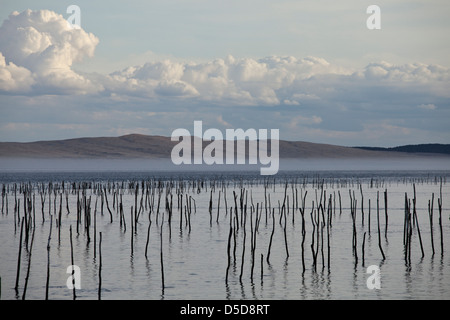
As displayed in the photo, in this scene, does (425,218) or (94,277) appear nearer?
(94,277)

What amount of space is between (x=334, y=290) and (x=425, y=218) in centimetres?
1694

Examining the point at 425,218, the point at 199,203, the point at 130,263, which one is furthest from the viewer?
the point at 199,203

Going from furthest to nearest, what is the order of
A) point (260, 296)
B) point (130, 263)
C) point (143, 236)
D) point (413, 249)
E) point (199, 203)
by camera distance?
point (199, 203)
point (143, 236)
point (413, 249)
point (130, 263)
point (260, 296)

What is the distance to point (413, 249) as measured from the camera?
2053 cm

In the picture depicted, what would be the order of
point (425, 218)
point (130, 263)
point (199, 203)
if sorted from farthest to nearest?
→ point (199, 203)
point (425, 218)
point (130, 263)
